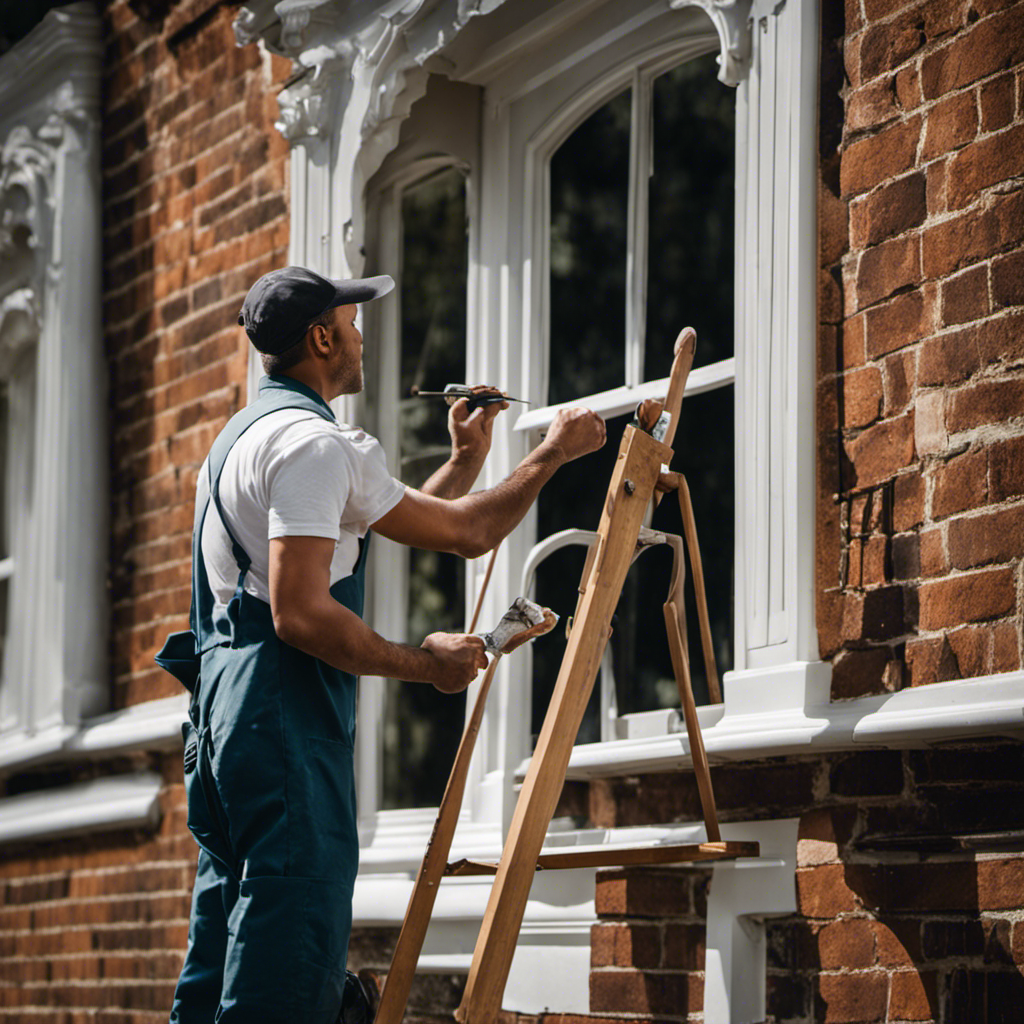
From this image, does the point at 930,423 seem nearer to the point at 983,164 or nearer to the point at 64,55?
the point at 983,164

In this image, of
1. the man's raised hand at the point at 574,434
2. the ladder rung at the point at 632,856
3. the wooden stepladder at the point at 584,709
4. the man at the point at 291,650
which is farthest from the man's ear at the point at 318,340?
the ladder rung at the point at 632,856

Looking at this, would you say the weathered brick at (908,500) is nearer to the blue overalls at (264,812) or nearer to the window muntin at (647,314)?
the window muntin at (647,314)

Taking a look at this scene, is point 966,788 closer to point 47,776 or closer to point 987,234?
point 987,234

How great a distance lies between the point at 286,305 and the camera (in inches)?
120

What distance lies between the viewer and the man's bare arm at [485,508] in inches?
117

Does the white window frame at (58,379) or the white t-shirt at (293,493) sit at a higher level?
the white window frame at (58,379)

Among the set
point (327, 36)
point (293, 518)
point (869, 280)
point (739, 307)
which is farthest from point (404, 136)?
point (293, 518)

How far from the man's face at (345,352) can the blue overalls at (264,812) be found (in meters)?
0.11

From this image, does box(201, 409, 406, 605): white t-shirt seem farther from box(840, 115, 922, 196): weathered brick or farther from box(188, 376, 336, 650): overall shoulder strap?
box(840, 115, 922, 196): weathered brick

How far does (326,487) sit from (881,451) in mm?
1174

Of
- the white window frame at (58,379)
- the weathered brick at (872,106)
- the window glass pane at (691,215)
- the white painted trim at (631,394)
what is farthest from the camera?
the white window frame at (58,379)

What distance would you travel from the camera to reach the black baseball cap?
3.04 meters

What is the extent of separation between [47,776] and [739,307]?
330 cm

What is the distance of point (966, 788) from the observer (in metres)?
3.07
